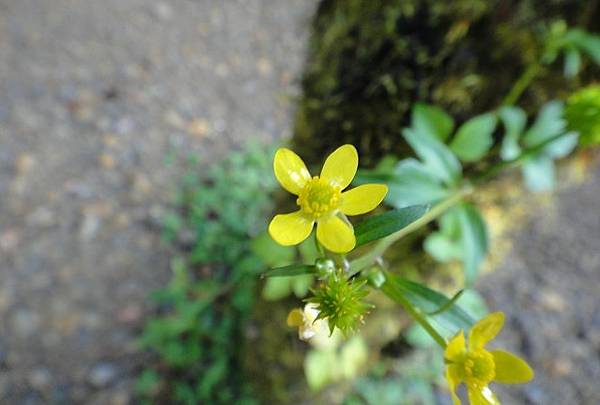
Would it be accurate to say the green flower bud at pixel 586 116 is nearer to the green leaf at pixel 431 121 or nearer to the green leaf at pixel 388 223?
the green leaf at pixel 431 121

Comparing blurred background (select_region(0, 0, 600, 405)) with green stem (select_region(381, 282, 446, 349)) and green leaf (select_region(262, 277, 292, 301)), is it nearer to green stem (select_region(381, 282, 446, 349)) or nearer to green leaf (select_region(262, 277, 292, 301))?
green leaf (select_region(262, 277, 292, 301))

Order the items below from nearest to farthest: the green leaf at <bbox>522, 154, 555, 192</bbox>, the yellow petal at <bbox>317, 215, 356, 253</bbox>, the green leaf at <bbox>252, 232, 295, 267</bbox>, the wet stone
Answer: the yellow petal at <bbox>317, 215, 356, 253</bbox> < the green leaf at <bbox>522, 154, 555, 192</bbox> < the green leaf at <bbox>252, 232, 295, 267</bbox> < the wet stone

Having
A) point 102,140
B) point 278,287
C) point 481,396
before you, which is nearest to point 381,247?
point 481,396

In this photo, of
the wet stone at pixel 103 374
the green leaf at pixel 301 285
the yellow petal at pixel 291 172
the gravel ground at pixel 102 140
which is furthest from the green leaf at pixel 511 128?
the wet stone at pixel 103 374

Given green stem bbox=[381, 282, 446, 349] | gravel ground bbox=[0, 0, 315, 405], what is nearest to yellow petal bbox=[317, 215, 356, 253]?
green stem bbox=[381, 282, 446, 349]

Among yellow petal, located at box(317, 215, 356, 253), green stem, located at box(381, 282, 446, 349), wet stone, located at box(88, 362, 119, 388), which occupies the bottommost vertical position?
green stem, located at box(381, 282, 446, 349)
